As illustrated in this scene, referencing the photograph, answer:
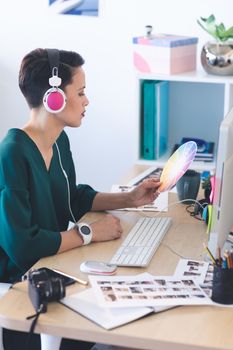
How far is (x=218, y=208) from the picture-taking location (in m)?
1.66

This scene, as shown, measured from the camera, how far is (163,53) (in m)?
2.82

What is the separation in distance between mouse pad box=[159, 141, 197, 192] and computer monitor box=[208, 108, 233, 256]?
25cm

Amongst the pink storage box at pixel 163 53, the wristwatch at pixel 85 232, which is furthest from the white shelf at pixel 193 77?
the wristwatch at pixel 85 232

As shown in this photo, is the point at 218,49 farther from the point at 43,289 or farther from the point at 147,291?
the point at 43,289

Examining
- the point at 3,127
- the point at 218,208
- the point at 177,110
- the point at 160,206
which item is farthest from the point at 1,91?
the point at 218,208

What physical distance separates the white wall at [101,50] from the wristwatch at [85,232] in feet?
3.70

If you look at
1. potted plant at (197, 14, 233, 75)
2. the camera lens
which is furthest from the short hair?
potted plant at (197, 14, 233, 75)

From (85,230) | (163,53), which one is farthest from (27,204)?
(163,53)

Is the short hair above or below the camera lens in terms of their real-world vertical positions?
above

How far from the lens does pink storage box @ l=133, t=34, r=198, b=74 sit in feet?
9.23

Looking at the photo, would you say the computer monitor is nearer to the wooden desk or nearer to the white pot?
the wooden desk

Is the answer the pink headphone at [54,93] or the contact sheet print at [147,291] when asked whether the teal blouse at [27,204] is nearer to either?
the pink headphone at [54,93]

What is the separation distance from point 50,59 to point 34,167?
1.09 feet

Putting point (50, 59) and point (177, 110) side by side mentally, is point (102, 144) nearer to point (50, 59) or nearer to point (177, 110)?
point (177, 110)
